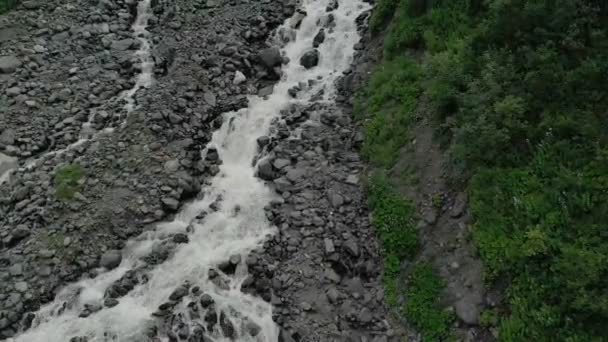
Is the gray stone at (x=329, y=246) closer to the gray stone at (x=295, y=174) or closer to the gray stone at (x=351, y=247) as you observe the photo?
the gray stone at (x=351, y=247)

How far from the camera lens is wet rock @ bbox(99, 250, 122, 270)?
43.7 feet

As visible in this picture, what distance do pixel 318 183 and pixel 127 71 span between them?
34.2 feet

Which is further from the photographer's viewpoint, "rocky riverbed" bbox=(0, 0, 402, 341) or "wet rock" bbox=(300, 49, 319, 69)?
"wet rock" bbox=(300, 49, 319, 69)

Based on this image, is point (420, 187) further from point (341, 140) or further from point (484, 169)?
point (341, 140)

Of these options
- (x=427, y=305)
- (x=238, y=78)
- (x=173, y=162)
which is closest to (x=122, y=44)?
(x=238, y=78)

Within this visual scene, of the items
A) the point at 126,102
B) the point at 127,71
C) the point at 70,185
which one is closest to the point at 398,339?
the point at 70,185

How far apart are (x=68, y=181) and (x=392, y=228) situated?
10190 millimetres

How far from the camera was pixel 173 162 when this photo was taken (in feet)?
51.8

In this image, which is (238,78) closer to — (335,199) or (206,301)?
(335,199)

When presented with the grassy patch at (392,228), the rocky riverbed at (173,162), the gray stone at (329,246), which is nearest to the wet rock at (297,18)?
the rocky riverbed at (173,162)

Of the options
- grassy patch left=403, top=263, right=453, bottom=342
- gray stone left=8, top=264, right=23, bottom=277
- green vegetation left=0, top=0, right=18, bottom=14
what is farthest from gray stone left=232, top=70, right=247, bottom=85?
green vegetation left=0, top=0, right=18, bottom=14

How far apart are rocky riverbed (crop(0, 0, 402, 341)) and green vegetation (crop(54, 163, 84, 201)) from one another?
0.26 metres

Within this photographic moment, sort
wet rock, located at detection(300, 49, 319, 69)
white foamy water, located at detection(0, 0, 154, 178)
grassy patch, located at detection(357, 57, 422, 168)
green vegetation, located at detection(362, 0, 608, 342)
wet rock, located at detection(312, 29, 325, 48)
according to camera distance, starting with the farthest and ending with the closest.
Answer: wet rock, located at detection(312, 29, 325, 48) < wet rock, located at detection(300, 49, 319, 69) < white foamy water, located at detection(0, 0, 154, 178) < grassy patch, located at detection(357, 57, 422, 168) < green vegetation, located at detection(362, 0, 608, 342)

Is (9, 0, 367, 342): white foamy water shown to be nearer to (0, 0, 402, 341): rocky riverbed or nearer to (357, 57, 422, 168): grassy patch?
(0, 0, 402, 341): rocky riverbed
